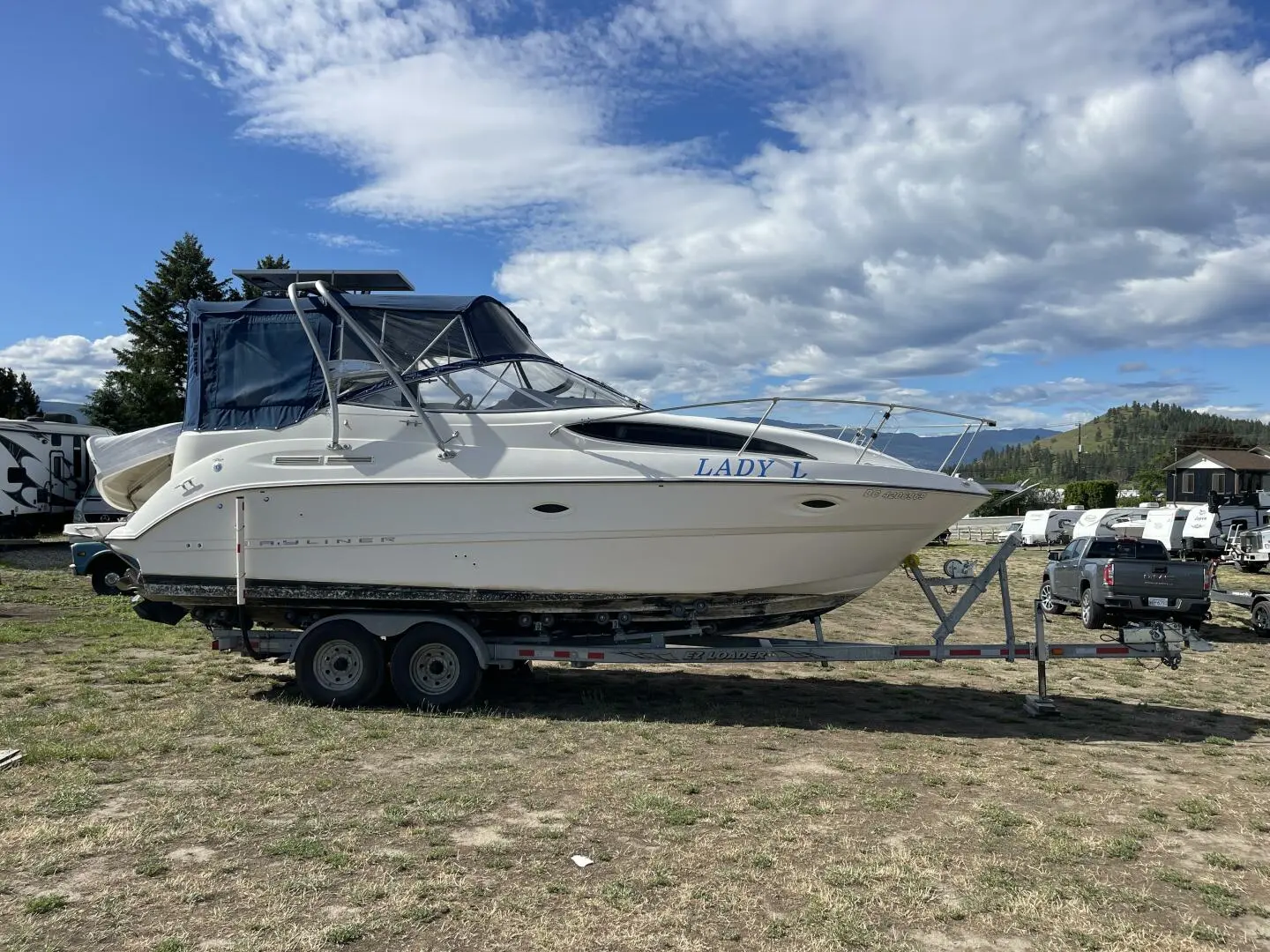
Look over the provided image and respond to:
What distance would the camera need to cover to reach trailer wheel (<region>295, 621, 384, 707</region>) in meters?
8.16

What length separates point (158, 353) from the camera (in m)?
39.0

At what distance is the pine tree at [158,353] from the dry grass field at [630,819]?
104 ft

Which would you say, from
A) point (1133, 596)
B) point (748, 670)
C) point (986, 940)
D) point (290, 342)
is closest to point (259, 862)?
point (986, 940)

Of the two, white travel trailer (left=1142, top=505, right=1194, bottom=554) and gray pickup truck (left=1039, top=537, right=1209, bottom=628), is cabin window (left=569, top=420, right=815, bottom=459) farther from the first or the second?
white travel trailer (left=1142, top=505, right=1194, bottom=554)

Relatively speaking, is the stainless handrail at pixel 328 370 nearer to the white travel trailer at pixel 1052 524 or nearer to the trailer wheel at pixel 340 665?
the trailer wheel at pixel 340 665

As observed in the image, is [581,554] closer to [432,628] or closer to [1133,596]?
[432,628]

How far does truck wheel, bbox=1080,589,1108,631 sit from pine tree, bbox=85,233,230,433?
33.8 metres

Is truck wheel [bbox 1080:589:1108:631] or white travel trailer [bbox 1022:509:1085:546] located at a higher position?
white travel trailer [bbox 1022:509:1085:546]

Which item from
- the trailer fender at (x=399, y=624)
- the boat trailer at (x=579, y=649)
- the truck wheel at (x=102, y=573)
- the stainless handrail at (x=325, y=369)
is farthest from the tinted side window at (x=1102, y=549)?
the truck wheel at (x=102, y=573)

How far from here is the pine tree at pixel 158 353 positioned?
124ft

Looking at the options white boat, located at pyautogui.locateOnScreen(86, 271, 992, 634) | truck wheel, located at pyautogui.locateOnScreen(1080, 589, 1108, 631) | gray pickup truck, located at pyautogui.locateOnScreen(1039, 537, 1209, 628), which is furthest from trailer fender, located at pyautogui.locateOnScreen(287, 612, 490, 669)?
truck wheel, located at pyautogui.locateOnScreen(1080, 589, 1108, 631)

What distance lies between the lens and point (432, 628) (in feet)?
26.5

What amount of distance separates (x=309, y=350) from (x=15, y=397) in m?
46.8

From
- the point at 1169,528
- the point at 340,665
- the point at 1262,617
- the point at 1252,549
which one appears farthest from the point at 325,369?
the point at 1169,528
